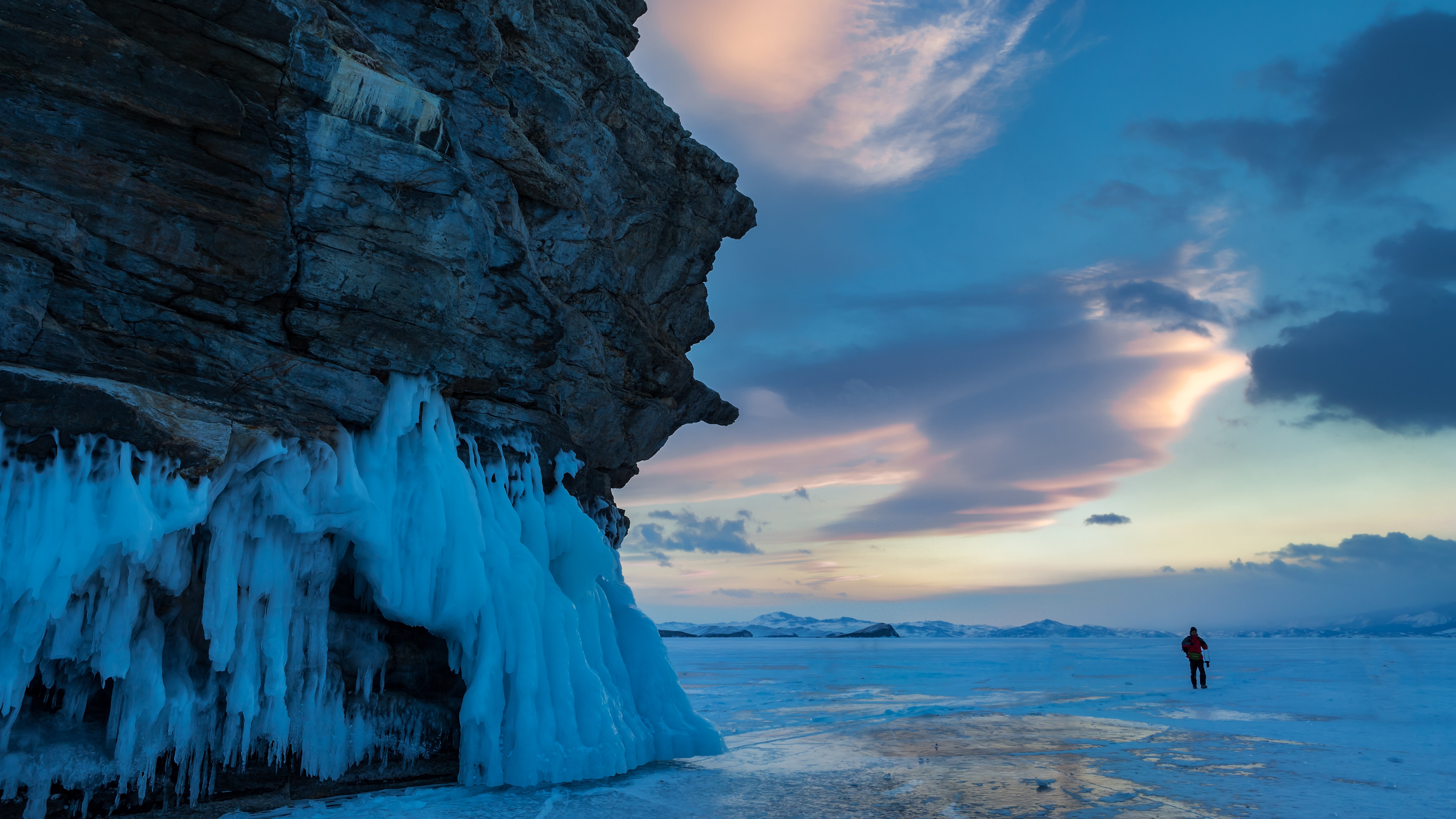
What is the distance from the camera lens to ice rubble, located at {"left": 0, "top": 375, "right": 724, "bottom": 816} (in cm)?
975

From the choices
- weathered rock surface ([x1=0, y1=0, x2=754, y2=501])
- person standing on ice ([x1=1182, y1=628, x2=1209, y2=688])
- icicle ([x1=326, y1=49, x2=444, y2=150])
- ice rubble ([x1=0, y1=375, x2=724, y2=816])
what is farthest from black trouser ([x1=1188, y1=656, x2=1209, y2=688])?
icicle ([x1=326, y1=49, x2=444, y2=150])

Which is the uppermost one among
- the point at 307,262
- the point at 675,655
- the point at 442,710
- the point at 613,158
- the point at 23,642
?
the point at 613,158

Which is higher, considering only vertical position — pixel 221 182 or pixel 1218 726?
pixel 221 182

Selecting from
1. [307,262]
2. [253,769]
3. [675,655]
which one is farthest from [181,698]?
[675,655]

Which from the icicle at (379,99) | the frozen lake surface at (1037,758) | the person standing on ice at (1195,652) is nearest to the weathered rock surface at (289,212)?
the icicle at (379,99)

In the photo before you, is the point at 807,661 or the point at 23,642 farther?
the point at 807,661

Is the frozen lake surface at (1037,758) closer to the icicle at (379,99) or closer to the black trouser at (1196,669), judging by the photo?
the black trouser at (1196,669)

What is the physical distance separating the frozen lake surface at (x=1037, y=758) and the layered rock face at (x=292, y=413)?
181cm

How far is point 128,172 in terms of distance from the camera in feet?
36.7

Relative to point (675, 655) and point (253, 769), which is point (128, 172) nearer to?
point (253, 769)

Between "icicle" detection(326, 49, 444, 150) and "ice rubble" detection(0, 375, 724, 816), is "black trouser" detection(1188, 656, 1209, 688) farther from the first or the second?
"icicle" detection(326, 49, 444, 150)

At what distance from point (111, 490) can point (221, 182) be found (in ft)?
15.9

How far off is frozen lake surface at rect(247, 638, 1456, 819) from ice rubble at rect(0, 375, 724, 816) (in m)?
1.07

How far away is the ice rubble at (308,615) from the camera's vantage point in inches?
384
